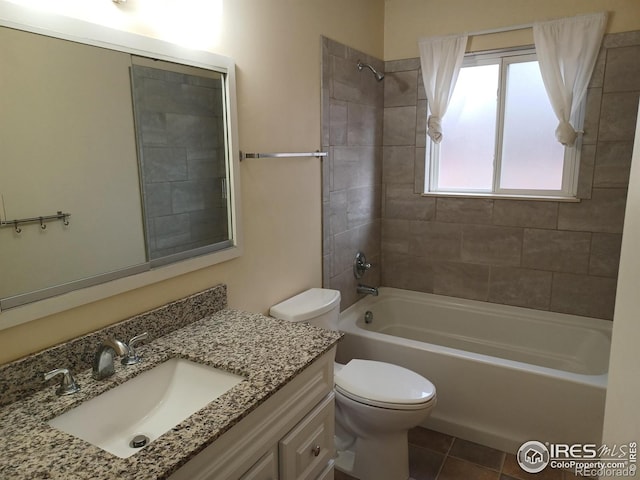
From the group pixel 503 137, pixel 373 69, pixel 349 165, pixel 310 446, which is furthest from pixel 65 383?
pixel 503 137

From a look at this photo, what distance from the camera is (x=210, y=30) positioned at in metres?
1.73

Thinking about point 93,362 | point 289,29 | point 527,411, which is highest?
point 289,29

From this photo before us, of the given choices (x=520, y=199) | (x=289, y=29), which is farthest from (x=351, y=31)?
(x=520, y=199)

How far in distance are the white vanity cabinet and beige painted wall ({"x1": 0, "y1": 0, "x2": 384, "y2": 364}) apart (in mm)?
591

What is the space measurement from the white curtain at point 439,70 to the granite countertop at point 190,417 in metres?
1.92

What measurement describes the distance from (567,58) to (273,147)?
1793 mm

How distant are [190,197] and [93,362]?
0.69 metres

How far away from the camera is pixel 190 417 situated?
1.12 m

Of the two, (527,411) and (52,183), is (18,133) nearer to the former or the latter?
(52,183)

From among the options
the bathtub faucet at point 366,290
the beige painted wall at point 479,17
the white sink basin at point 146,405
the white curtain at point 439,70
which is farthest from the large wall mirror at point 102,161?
the beige painted wall at point 479,17

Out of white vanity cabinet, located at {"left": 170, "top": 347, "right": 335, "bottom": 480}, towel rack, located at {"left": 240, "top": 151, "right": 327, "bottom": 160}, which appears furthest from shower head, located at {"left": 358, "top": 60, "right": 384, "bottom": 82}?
white vanity cabinet, located at {"left": 170, "top": 347, "right": 335, "bottom": 480}

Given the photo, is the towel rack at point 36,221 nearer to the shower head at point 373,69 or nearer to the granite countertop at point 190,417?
the granite countertop at point 190,417

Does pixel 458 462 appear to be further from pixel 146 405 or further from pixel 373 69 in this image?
pixel 373 69

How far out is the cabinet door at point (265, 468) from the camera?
4.05 ft
